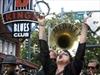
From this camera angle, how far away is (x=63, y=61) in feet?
18.1

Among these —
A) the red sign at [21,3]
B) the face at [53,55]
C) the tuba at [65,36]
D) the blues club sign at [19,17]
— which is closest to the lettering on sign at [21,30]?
the blues club sign at [19,17]

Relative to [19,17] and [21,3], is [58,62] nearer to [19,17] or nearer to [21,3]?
[19,17]

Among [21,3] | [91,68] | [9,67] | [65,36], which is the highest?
[21,3]

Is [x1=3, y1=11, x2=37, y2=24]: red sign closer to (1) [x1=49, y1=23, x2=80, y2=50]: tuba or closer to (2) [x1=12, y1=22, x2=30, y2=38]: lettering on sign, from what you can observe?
(2) [x1=12, y1=22, x2=30, y2=38]: lettering on sign

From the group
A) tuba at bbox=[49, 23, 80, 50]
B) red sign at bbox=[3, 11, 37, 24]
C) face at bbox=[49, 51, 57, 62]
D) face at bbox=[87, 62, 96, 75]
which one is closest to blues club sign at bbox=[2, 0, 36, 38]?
red sign at bbox=[3, 11, 37, 24]

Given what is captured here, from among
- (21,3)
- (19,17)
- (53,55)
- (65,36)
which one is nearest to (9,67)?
(53,55)

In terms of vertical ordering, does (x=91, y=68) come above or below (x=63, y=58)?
below

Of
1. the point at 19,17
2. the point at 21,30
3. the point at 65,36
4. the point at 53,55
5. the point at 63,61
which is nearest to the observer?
the point at 63,61

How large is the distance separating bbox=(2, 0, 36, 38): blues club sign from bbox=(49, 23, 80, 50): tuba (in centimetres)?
1141

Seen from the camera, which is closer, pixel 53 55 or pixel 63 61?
pixel 63 61

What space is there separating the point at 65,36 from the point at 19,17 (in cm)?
1229

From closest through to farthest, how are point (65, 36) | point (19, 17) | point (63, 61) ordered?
point (63, 61), point (65, 36), point (19, 17)

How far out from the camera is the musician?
541 centimetres

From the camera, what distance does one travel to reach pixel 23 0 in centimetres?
2003
